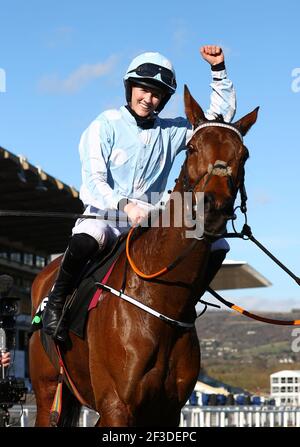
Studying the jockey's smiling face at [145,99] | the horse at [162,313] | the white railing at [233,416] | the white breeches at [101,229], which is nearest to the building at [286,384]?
the white railing at [233,416]

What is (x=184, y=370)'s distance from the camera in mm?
5047

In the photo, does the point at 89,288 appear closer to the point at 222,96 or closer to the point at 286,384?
the point at 222,96

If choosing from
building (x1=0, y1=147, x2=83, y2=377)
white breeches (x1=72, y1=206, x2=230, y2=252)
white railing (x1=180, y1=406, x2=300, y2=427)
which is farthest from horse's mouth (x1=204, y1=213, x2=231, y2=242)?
building (x1=0, y1=147, x2=83, y2=377)

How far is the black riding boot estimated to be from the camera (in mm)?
5539

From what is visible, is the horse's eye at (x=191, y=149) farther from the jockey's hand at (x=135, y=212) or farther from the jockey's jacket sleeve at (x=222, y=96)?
the jockey's jacket sleeve at (x=222, y=96)

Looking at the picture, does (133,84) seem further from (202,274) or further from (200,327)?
(200,327)

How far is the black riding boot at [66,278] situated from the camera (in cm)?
554

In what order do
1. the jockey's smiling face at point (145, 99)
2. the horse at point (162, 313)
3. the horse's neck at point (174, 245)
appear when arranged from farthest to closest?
the jockey's smiling face at point (145, 99) < the horse's neck at point (174, 245) < the horse at point (162, 313)

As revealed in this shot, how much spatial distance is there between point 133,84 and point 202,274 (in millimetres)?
1420

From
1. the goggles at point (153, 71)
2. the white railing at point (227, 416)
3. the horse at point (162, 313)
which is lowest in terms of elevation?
the white railing at point (227, 416)

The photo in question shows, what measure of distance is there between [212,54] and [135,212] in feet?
4.08

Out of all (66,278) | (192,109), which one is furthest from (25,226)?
(192,109)

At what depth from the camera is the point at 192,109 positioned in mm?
5059
